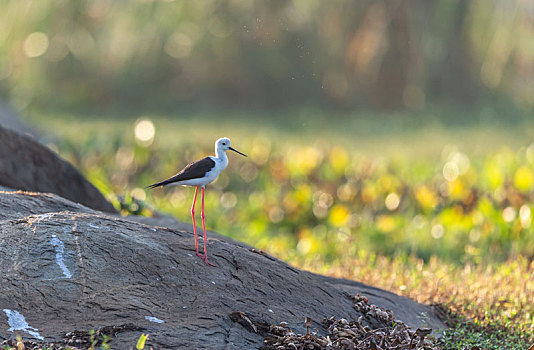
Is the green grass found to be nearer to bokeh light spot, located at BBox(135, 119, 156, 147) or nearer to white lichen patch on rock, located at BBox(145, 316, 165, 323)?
bokeh light spot, located at BBox(135, 119, 156, 147)

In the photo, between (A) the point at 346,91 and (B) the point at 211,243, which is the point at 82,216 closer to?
(B) the point at 211,243

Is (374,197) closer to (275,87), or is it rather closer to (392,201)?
(392,201)

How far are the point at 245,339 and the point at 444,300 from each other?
1.88 m

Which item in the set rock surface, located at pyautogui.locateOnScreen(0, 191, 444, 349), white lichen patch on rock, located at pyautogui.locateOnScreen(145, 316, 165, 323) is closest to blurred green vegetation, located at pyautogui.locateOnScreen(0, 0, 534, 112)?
rock surface, located at pyautogui.locateOnScreen(0, 191, 444, 349)

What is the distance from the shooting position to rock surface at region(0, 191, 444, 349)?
294 centimetres

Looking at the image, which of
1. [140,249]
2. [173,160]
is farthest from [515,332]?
[173,160]

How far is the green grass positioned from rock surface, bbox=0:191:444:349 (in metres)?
1.15

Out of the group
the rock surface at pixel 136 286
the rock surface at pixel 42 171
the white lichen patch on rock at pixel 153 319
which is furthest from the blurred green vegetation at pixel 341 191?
the white lichen patch on rock at pixel 153 319

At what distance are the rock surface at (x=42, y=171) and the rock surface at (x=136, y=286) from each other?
1.27 metres

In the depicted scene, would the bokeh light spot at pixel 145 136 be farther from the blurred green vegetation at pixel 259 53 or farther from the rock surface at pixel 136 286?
the rock surface at pixel 136 286

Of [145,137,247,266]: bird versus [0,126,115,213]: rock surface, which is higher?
[145,137,247,266]: bird

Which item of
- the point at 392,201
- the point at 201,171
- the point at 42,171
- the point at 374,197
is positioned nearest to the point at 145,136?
the point at 374,197

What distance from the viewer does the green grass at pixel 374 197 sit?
16.8 feet

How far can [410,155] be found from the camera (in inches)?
374
